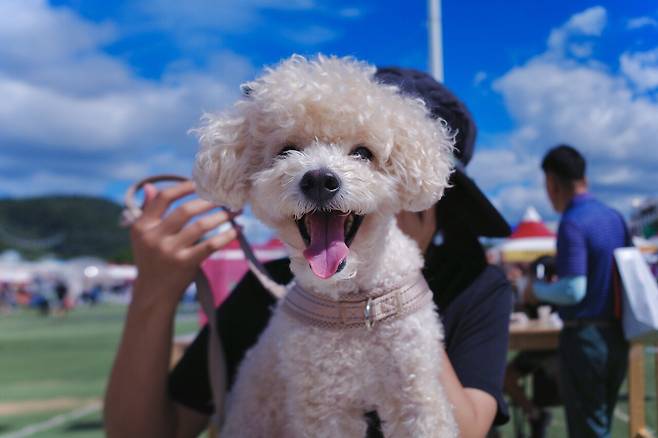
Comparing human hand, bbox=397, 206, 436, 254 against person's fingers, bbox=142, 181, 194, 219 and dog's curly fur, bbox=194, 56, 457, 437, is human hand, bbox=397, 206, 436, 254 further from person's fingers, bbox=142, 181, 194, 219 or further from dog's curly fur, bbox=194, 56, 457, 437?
person's fingers, bbox=142, 181, 194, 219

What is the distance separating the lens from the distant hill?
515 feet

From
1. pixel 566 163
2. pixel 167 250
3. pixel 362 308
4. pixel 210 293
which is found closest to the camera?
pixel 362 308

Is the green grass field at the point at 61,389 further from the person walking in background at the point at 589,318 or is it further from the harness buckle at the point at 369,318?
the harness buckle at the point at 369,318

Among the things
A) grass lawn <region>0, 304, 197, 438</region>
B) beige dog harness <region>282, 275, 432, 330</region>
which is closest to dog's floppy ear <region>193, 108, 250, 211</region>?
beige dog harness <region>282, 275, 432, 330</region>

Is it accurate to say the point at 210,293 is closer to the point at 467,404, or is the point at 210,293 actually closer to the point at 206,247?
the point at 206,247

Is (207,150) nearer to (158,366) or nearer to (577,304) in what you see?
(158,366)

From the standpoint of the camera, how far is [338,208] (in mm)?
1400

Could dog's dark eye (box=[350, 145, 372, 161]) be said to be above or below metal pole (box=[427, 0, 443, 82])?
below

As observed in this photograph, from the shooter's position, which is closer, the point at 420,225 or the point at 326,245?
the point at 326,245

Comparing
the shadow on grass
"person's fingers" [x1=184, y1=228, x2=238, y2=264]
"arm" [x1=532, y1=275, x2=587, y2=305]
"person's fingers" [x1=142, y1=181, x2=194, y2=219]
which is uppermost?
"person's fingers" [x1=142, y1=181, x2=194, y2=219]

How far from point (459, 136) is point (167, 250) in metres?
0.92

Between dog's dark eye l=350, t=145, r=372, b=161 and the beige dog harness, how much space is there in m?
0.32

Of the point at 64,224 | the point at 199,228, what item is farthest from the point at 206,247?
the point at 64,224

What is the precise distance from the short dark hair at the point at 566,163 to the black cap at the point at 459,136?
2.37 m
